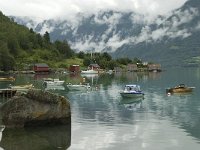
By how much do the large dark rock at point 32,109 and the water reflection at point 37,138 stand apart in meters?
1.12

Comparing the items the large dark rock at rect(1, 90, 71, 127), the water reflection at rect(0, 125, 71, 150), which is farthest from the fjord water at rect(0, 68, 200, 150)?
the large dark rock at rect(1, 90, 71, 127)

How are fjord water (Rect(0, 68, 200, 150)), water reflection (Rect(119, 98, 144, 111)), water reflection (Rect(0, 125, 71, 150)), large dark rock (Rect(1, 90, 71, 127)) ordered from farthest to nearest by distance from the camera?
water reflection (Rect(119, 98, 144, 111)), large dark rock (Rect(1, 90, 71, 127)), fjord water (Rect(0, 68, 200, 150)), water reflection (Rect(0, 125, 71, 150))

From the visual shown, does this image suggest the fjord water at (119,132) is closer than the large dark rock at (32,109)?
Yes

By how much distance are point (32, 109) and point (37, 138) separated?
15.0ft

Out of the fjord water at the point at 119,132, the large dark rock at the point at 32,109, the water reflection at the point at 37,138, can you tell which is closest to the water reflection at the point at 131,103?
the fjord water at the point at 119,132

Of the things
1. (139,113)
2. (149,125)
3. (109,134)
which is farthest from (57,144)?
(139,113)

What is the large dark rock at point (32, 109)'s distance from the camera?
5697 centimetres

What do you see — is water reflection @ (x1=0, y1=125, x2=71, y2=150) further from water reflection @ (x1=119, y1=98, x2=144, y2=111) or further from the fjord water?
water reflection @ (x1=119, y1=98, x2=144, y2=111)

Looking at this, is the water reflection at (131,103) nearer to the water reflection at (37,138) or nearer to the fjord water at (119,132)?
the fjord water at (119,132)

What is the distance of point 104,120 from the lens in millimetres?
69812

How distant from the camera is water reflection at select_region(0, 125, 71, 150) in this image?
1983 inches

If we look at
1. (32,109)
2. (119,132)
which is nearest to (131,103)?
(119,132)

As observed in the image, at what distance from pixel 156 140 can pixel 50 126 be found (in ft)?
50.0

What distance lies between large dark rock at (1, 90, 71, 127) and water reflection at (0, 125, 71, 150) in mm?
1124
